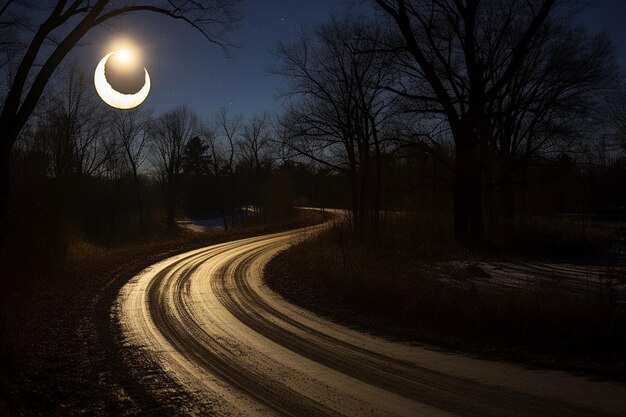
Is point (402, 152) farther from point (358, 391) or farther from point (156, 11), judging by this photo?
point (358, 391)

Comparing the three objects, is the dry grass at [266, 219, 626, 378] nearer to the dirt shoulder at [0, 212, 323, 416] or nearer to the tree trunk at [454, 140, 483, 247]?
the dirt shoulder at [0, 212, 323, 416]

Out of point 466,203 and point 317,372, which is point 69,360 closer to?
point 317,372

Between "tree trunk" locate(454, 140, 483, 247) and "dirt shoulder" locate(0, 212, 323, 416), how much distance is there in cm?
1337

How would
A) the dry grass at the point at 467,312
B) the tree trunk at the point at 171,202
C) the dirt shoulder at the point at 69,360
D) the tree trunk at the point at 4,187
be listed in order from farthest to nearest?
the tree trunk at the point at 171,202, the tree trunk at the point at 4,187, the dry grass at the point at 467,312, the dirt shoulder at the point at 69,360

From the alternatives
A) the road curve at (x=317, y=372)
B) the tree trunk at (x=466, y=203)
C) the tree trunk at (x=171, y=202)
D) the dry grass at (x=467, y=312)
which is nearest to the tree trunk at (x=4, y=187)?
the road curve at (x=317, y=372)

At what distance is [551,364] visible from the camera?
23.1ft

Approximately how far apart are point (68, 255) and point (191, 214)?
2738 inches

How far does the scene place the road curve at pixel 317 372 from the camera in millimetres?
5512

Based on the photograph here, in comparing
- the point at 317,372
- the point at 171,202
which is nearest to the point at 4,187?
the point at 317,372

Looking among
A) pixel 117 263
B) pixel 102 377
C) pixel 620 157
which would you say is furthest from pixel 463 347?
pixel 620 157

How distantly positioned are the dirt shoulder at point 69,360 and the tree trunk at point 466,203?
13365 mm

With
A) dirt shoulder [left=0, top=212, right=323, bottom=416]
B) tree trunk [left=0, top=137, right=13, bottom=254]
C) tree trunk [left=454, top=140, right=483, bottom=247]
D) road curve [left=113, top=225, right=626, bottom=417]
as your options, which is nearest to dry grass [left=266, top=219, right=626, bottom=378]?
road curve [left=113, top=225, right=626, bottom=417]

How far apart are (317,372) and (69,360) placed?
373 cm

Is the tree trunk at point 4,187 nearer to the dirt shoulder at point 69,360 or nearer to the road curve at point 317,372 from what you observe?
the dirt shoulder at point 69,360
